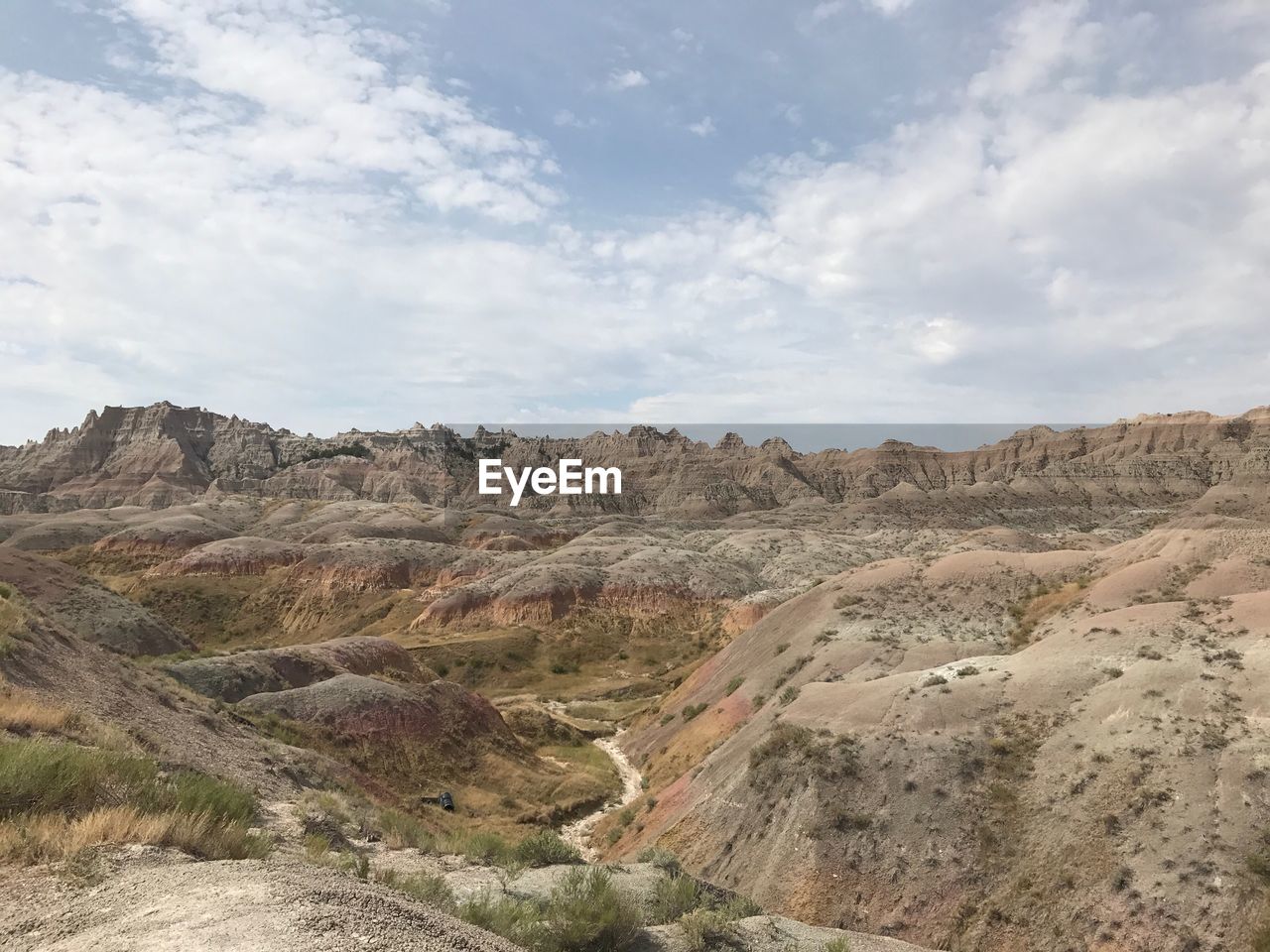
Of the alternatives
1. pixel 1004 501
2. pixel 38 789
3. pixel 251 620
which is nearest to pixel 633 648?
pixel 251 620

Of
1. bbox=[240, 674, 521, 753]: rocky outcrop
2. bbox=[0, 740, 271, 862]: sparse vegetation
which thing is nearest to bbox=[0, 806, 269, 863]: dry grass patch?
bbox=[0, 740, 271, 862]: sparse vegetation

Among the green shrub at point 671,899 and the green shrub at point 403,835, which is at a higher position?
the green shrub at point 671,899

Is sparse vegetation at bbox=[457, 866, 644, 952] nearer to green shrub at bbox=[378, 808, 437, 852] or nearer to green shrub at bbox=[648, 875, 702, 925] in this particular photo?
green shrub at bbox=[648, 875, 702, 925]

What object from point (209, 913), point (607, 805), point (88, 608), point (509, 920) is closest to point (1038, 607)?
point (607, 805)

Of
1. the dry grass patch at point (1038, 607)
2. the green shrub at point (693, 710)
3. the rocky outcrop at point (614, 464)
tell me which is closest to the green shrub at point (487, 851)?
the green shrub at point (693, 710)

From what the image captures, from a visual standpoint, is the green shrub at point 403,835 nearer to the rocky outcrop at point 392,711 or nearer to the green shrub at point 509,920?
the green shrub at point 509,920

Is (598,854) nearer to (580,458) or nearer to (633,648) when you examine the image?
(633,648)

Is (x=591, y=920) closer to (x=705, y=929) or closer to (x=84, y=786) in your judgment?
(x=705, y=929)

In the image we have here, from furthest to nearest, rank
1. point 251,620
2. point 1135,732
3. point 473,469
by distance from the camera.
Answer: point 473,469 → point 251,620 → point 1135,732
